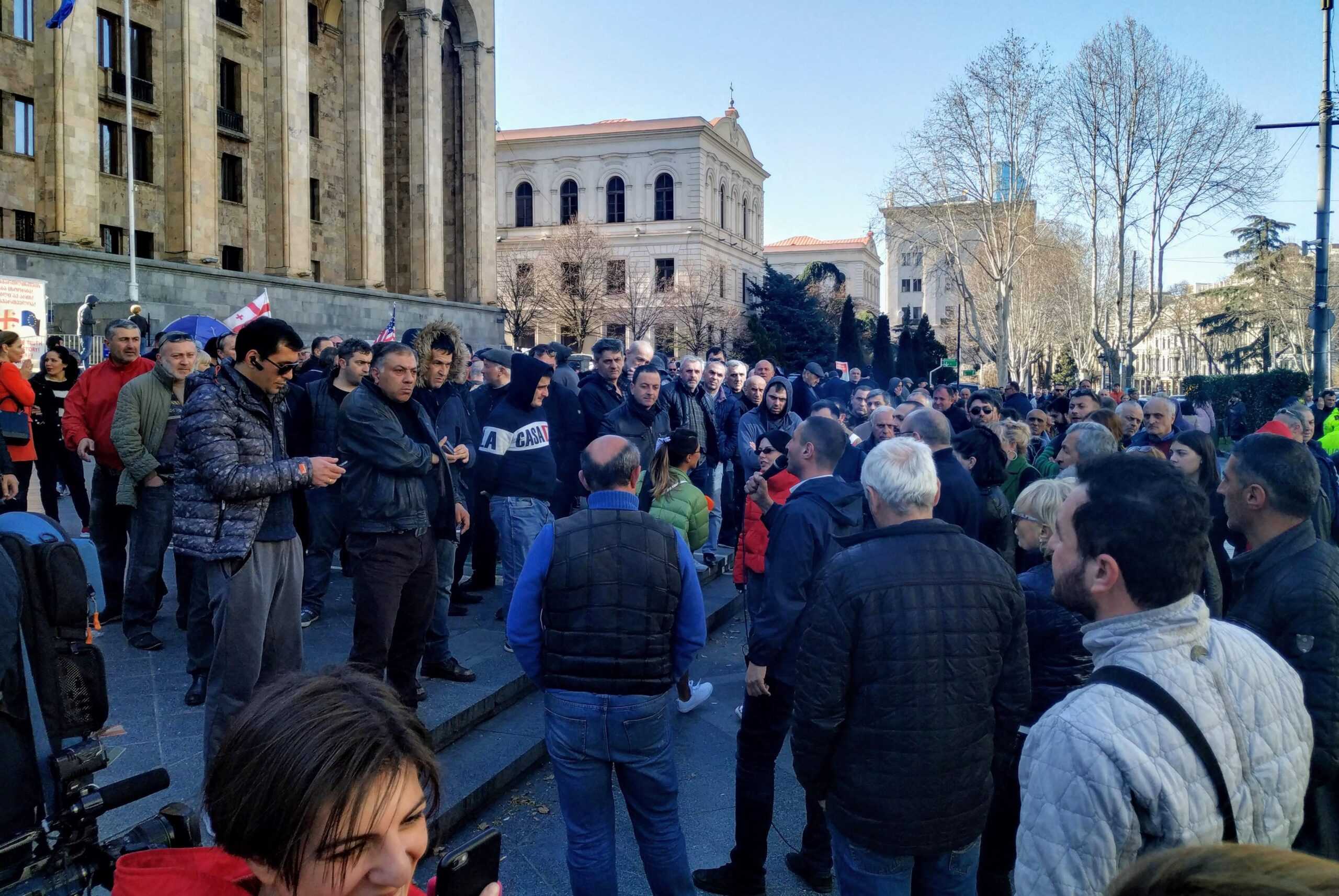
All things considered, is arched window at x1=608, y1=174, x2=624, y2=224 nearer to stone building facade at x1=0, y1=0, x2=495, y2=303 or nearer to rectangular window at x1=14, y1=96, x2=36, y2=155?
stone building facade at x1=0, y1=0, x2=495, y2=303

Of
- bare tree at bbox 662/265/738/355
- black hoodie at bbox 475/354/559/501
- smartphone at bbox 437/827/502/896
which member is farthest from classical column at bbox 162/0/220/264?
smartphone at bbox 437/827/502/896

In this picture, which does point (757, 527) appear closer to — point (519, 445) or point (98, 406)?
point (519, 445)

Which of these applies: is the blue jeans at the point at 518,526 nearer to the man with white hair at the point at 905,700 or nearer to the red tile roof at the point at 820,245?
the man with white hair at the point at 905,700

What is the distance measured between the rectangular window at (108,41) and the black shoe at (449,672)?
103 ft

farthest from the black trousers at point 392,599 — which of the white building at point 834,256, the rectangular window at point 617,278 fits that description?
the white building at point 834,256

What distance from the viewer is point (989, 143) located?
112ft

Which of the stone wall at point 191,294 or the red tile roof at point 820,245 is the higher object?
the red tile roof at point 820,245

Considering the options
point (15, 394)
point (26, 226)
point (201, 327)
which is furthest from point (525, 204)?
point (15, 394)

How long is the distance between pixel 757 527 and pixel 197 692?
3389 mm

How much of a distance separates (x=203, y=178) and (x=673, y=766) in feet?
98.0

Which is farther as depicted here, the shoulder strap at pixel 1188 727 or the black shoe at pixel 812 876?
the black shoe at pixel 812 876

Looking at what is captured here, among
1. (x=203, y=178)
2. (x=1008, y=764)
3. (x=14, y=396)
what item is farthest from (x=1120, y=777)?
(x=203, y=178)

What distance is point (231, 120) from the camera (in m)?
33.1

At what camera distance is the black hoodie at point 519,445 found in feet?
22.5
